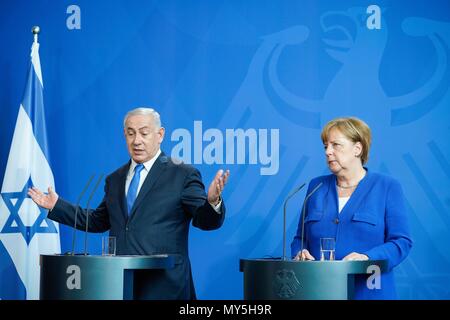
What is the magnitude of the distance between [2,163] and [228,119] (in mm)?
1753

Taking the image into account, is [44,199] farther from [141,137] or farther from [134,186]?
[141,137]

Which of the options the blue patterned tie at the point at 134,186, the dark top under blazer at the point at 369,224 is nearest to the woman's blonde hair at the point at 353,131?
the dark top under blazer at the point at 369,224

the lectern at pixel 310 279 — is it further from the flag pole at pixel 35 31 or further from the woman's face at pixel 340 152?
the flag pole at pixel 35 31

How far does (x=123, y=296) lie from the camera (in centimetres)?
325

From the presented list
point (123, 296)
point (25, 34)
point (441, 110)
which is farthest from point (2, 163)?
point (441, 110)

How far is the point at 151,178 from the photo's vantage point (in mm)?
3934

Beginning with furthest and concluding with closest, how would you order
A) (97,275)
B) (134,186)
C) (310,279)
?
1. (134,186)
2. (97,275)
3. (310,279)

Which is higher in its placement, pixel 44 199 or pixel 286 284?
pixel 44 199

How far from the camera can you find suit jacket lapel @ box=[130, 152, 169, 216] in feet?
12.7

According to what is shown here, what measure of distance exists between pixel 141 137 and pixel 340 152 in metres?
1.07

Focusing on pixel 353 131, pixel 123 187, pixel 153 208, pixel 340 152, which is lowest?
pixel 153 208

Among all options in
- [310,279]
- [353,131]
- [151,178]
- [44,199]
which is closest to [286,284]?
[310,279]

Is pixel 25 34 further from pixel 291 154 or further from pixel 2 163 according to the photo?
pixel 291 154

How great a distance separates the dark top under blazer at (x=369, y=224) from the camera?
11.5 feet
